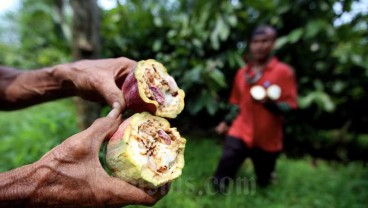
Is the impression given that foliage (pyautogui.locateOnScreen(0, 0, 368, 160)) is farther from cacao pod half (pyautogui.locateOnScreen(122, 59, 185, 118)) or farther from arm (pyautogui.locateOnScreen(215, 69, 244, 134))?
cacao pod half (pyautogui.locateOnScreen(122, 59, 185, 118))

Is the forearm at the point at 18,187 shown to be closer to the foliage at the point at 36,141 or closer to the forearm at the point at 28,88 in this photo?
the forearm at the point at 28,88

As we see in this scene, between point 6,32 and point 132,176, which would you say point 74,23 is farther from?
point 6,32

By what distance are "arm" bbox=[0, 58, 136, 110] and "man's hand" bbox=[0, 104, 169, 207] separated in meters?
0.26

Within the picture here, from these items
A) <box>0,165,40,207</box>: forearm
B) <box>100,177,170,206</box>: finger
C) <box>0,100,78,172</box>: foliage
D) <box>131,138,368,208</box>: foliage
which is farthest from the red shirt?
<box>0,165,40,207</box>: forearm

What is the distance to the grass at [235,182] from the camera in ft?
9.13

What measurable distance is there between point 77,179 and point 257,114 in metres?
2.18

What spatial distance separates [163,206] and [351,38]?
9.55 ft

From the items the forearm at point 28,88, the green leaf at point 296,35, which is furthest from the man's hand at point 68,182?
the green leaf at point 296,35

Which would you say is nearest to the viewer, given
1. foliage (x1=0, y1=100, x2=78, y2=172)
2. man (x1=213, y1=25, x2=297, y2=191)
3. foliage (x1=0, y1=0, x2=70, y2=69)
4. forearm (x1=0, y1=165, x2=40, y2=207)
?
forearm (x1=0, y1=165, x2=40, y2=207)

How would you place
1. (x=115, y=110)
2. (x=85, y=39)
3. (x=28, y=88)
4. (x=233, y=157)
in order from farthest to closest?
(x=233, y=157) < (x=85, y=39) < (x=28, y=88) < (x=115, y=110)

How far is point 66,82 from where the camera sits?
1654 millimetres

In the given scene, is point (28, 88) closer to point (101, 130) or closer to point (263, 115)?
point (101, 130)

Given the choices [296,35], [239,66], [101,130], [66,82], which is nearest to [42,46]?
[239,66]

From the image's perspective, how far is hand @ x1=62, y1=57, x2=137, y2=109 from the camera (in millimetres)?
1438
